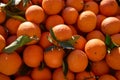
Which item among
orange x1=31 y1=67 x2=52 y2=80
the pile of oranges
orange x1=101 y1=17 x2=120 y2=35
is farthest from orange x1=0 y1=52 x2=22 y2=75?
orange x1=101 y1=17 x2=120 y2=35

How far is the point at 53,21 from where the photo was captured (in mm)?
1512

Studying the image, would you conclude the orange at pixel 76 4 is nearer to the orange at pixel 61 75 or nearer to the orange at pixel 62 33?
the orange at pixel 62 33

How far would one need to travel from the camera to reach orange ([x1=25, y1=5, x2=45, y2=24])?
1.48 meters

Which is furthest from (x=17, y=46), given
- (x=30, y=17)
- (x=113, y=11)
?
(x=113, y=11)

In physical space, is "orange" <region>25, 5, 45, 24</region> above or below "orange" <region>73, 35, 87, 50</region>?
above

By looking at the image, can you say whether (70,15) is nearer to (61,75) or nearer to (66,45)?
(66,45)

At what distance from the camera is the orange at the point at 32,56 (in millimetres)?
1399

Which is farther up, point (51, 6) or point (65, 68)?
point (51, 6)

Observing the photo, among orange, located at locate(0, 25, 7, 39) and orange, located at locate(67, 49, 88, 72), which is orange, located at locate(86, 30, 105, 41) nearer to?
orange, located at locate(67, 49, 88, 72)

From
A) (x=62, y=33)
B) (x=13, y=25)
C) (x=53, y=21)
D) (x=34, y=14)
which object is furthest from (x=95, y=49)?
(x=13, y=25)

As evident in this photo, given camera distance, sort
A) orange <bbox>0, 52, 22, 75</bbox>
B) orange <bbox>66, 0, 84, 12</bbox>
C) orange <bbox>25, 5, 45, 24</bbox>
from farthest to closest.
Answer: orange <bbox>66, 0, 84, 12</bbox> < orange <bbox>25, 5, 45, 24</bbox> < orange <bbox>0, 52, 22, 75</bbox>

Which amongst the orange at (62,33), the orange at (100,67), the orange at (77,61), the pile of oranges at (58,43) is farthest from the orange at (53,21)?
the orange at (100,67)

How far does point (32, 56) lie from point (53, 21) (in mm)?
264

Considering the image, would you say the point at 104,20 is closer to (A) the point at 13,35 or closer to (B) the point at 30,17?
(B) the point at 30,17
